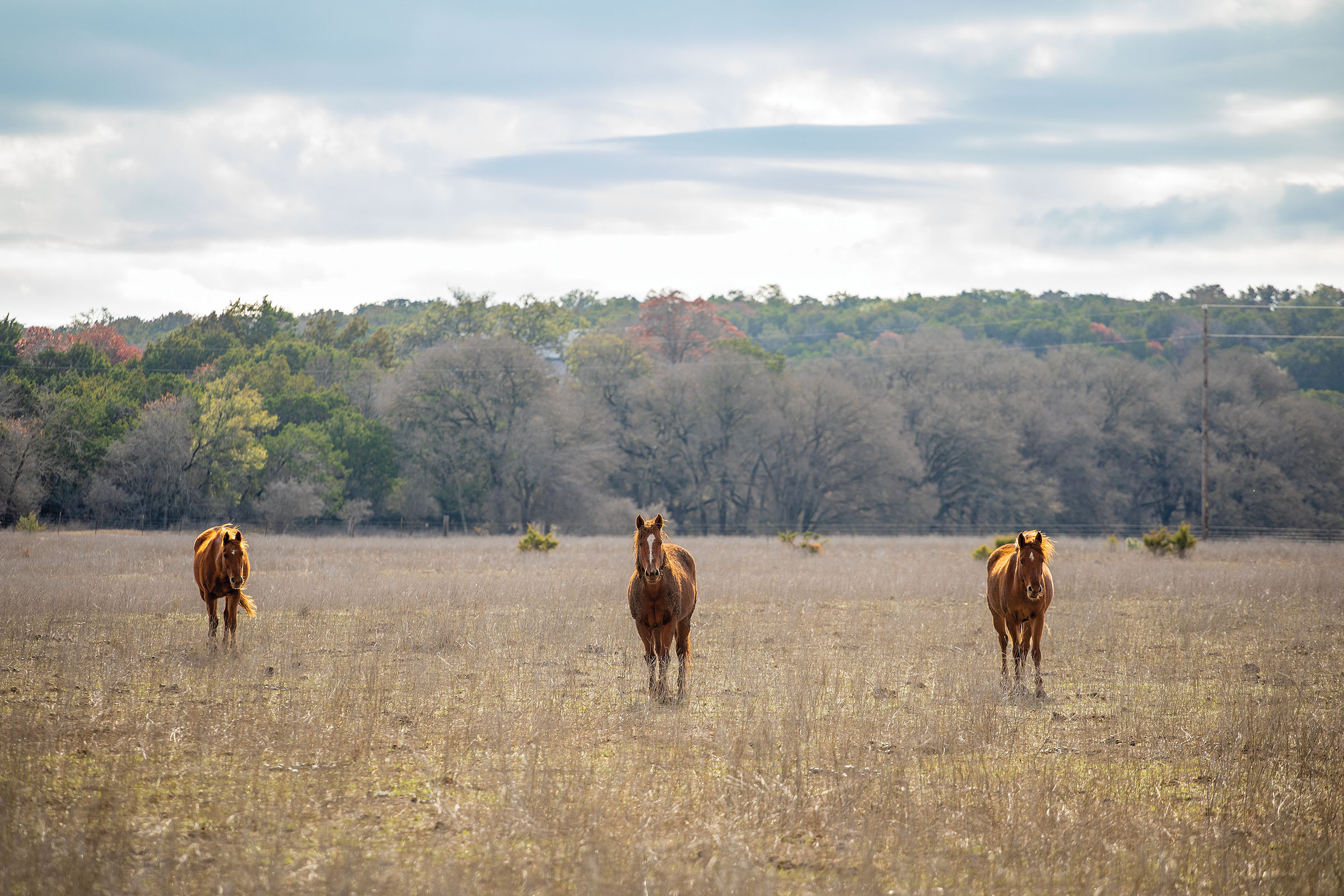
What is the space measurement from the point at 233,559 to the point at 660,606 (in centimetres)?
538

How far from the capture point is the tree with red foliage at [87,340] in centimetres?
5330

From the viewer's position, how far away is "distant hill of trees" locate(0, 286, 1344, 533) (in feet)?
142

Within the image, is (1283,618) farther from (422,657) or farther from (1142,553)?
(1142,553)

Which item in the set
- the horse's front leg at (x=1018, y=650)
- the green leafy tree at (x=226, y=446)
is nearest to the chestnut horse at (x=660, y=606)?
the horse's front leg at (x=1018, y=650)

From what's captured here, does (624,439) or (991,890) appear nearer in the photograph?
(991,890)

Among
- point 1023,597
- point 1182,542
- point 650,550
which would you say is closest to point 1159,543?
point 1182,542

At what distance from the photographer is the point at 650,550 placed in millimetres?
8898

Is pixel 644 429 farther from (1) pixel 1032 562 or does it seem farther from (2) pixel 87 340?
(1) pixel 1032 562

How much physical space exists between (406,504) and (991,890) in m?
46.8

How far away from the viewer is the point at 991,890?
Result: 5.11m

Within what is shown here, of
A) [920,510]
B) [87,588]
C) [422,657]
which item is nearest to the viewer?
[422,657]

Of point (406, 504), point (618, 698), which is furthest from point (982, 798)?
point (406, 504)

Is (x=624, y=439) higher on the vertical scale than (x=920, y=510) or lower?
higher

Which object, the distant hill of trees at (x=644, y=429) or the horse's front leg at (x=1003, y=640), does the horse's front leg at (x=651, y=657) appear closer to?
the horse's front leg at (x=1003, y=640)
